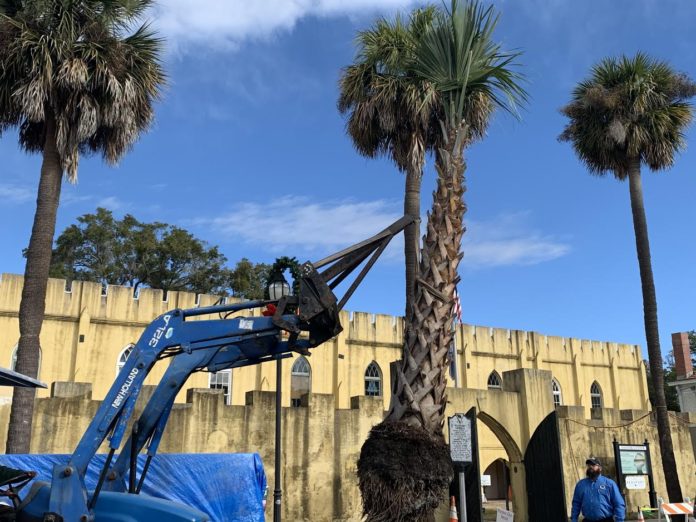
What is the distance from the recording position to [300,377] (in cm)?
3033

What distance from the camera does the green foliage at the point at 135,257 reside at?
4134 centimetres

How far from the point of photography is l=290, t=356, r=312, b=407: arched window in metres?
30.1

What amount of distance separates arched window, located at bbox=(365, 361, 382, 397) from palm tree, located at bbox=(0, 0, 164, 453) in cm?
1841

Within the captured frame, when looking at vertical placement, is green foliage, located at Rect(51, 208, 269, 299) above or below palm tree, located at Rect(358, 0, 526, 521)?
above

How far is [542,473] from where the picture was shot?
17.2 metres

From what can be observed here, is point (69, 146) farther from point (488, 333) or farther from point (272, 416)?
point (488, 333)

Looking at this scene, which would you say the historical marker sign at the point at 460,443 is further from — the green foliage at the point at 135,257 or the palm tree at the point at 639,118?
the green foliage at the point at 135,257

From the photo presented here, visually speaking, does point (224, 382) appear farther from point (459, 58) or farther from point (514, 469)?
point (459, 58)

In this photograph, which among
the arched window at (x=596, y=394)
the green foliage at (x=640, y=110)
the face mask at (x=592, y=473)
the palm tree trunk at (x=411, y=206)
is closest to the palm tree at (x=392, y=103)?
the palm tree trunk at (x=411, y=206)

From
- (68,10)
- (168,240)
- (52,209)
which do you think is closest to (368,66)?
(68,10)

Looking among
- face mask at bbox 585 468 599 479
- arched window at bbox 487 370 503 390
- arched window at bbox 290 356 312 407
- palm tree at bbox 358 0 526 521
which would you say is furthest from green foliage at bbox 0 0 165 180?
arched window at bbox 487 370 503 390

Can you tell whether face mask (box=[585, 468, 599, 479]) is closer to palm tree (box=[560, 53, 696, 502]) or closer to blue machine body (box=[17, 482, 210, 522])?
blue machine body (box=[17, 482, 210, 522])

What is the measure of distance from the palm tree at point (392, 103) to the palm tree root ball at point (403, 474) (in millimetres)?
11079

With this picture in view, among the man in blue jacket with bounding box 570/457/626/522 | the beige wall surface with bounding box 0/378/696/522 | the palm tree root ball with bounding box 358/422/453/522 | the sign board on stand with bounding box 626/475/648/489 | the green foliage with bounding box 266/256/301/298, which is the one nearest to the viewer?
the palm tree root ball with bounding box 358/422/453/522
